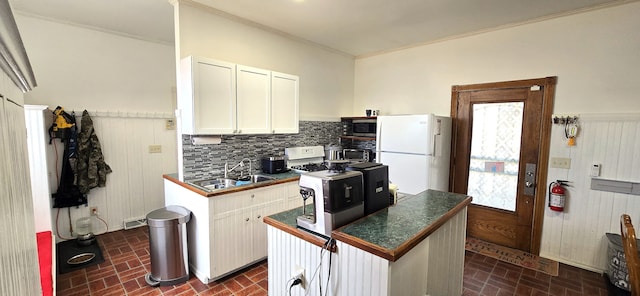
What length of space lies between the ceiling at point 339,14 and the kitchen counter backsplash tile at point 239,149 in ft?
4.45

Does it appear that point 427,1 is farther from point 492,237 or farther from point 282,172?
point 492,237

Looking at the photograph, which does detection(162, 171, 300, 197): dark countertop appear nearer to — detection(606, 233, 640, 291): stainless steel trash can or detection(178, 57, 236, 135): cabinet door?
detection(178, 57, 236, 135): cabinet door

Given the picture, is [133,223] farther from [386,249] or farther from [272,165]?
[386,249]

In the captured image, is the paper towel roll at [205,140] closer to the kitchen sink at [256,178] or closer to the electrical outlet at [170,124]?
the kitchen sink at [256,178]

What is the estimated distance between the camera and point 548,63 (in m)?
3.02

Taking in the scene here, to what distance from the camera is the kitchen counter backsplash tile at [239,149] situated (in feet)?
9.37

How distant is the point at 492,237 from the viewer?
3.50 metres

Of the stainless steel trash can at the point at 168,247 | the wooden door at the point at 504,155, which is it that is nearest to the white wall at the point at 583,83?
the wooden door at the point at 504,155

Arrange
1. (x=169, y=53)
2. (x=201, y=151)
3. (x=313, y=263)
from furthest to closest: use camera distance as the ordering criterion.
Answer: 1. (x=169, y=53)
2. (x=201, y=151)
3. (x=313, y=263)

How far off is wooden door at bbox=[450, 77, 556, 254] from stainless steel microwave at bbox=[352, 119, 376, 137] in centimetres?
113

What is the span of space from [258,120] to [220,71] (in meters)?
0.66

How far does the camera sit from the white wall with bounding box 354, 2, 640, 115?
2.66m

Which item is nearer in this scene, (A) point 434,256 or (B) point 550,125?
(A) point 434,256

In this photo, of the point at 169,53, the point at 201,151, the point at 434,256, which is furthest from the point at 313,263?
the point at 169,53
